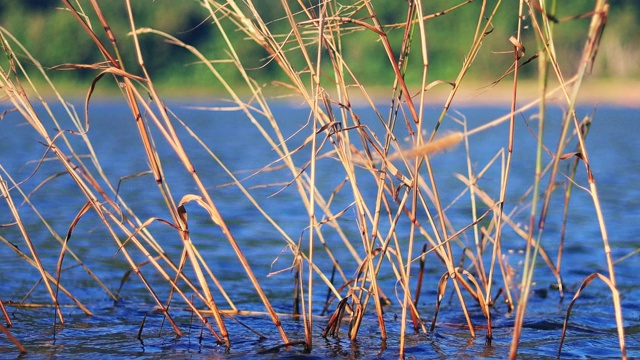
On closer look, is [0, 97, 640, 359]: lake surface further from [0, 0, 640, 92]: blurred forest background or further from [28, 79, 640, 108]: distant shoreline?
[0, 0, 640, 92]: blurred forest background

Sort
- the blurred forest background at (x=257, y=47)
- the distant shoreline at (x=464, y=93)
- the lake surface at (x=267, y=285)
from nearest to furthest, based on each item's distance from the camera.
A: the lake surface at (x=267, y=285), the distant shoreline at (x=464, y=93), the blurred forest background at (x=257, y=47)

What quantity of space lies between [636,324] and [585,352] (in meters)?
0.58

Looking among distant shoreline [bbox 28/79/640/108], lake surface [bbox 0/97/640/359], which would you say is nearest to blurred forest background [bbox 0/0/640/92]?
distant shoreline [bbox 28/79/640/108]

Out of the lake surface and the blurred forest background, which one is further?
the blurred forest background

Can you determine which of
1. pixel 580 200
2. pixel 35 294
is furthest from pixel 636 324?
pixel 580 200

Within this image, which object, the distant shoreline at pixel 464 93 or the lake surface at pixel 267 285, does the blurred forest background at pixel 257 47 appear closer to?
the distant shoreline at pixel 464 93

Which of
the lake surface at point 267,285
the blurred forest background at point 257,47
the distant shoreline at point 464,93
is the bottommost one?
the lake surface at point 267,285

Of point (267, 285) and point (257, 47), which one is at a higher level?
point (257, 47)

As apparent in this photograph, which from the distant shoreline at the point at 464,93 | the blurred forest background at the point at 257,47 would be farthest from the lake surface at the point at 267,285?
the blurred forest background at the point at 257,47

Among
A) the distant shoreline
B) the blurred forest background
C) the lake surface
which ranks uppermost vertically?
the blurred forest background

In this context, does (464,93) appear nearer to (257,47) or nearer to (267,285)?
(257,47)

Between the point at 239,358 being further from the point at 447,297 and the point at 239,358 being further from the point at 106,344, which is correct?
the point at 447,297

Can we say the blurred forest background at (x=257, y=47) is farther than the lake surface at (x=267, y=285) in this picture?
Yes

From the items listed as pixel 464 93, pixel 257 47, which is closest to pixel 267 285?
pixel 464 93
